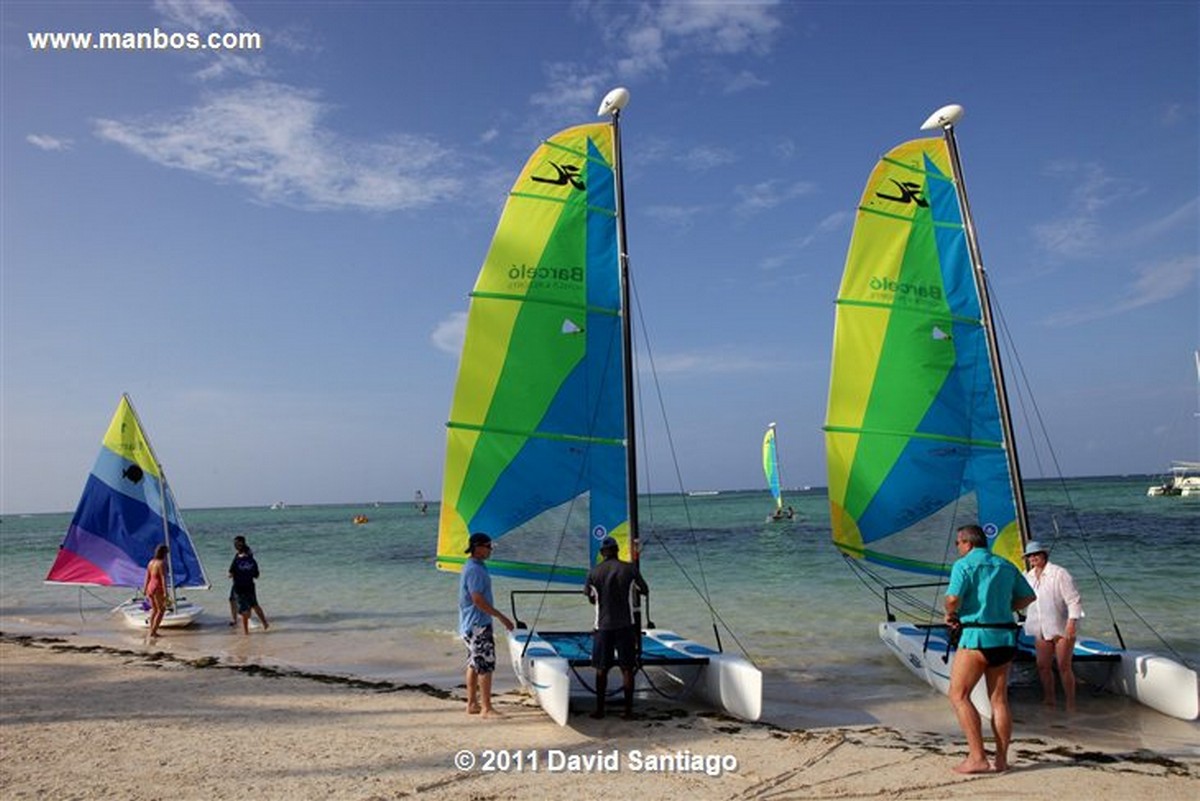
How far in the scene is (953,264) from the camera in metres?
10.7

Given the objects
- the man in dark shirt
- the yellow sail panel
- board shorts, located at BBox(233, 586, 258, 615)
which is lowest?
board shorts, located at BBox(233, 586, 258, 615)

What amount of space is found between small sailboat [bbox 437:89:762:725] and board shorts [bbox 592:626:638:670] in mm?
1652

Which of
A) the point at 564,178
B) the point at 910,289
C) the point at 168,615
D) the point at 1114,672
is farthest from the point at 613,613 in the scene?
the point at 168,615

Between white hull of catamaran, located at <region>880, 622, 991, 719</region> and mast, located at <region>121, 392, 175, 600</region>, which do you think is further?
mast, located at <region>121, 392, 175, 600</region>

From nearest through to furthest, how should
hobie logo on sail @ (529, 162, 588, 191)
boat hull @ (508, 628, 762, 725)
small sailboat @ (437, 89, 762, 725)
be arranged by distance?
boat hull @ (508, 628, 762, 725) < small sailboat @ (437, 89, 762, 725) < hobie logo on sail @ (529, 162, 588, 191)

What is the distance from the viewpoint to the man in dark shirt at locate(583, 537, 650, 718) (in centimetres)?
730

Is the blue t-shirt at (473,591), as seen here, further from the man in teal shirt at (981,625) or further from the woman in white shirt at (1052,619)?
the woman in white shirt at (1052,619)

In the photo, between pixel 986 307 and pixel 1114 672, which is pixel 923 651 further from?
pixel 986 307

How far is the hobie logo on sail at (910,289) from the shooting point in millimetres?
10570

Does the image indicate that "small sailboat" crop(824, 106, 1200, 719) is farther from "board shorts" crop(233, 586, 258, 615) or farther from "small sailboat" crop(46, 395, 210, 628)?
"small sailboat" crop(46, 395, 210, 628)

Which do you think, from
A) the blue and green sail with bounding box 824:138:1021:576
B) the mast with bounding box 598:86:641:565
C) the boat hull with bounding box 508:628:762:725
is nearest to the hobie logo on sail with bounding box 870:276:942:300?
the blue and green sail with bounding box 824:138:1021:576

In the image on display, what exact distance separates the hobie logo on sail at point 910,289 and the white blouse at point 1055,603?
154 inches

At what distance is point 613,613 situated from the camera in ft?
24.0

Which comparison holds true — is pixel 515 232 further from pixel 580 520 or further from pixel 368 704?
pixel 368 704
